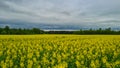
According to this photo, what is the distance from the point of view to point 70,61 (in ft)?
35.7

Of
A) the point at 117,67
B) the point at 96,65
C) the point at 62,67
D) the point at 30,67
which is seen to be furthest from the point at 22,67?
the point at 117,67

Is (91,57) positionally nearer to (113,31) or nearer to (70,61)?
(70,61)

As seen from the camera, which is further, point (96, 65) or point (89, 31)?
point (89, 31)

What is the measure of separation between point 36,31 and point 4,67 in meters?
70.9

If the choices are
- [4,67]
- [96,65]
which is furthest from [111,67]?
[4,67]

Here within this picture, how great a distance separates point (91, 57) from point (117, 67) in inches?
98.4

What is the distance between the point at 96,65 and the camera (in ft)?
28.9

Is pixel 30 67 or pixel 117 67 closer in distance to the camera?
pixel 30 67

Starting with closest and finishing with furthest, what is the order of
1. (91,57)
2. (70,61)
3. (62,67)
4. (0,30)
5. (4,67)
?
(62,67) → (4,67) → (70,61) → (91,57) → (0,30)

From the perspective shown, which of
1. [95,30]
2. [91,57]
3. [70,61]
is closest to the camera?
[70,61]

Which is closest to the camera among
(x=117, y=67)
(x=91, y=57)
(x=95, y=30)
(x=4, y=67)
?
(x=4, y=67)

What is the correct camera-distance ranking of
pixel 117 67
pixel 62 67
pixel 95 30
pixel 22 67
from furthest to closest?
pixel 95 30, pixel 117 67, pixel 22 67, pixel 62 67

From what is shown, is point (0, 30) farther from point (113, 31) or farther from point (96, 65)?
point (96, 65)

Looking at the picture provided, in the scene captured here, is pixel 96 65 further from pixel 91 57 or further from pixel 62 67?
pixel 91 57
